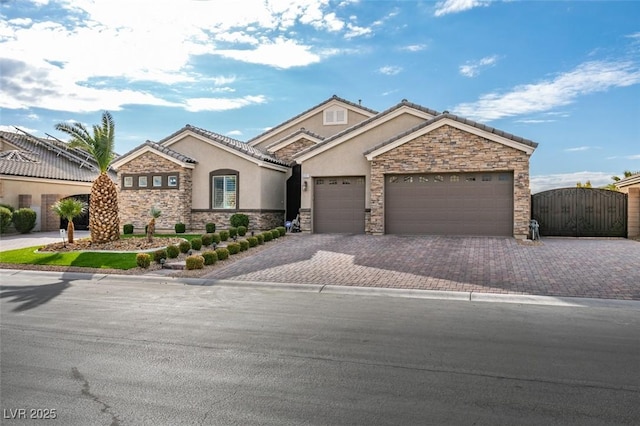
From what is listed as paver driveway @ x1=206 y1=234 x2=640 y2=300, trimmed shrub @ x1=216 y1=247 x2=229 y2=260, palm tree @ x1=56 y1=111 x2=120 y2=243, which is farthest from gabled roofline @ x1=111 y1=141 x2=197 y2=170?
trimmed shrub @ x1=216 y1=247 x2=229 y2=260

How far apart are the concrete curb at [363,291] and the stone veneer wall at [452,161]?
874 cm

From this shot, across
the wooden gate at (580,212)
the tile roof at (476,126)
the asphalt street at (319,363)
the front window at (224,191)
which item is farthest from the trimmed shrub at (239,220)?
the wooden gate at (580,212)

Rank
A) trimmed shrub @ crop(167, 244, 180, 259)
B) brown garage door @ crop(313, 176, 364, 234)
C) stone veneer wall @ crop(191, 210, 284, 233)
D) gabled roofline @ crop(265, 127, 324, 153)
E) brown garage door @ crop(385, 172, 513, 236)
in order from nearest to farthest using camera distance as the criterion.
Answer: trimmed shrub @ crop(167, 244, 180, 259)
brown garage door @ crop(385, 172, 513, 236)
brown garage door @ crop(313, 176, 364, 234)
stone veneer wall @ crop(191, 210, 284, 233)
gabled roofline @ crop(265, 127, 324, 153)

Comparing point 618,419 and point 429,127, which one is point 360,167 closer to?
point 429,127

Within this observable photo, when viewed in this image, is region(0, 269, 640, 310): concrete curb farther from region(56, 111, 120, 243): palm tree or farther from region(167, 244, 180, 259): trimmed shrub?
region(56, 111, 120, 243): palm tree

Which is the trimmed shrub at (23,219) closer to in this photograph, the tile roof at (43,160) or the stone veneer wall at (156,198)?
the tile roof at (43,160)

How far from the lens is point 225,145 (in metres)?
22.9

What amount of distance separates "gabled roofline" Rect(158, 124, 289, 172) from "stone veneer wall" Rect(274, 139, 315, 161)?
1.21 m

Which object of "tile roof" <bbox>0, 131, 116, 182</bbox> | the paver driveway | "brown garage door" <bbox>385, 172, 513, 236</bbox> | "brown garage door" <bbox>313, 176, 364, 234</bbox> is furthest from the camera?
"tile roof" <bbox>0, 131, 116, 182</bbox>

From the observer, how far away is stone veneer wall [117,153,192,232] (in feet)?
75.7

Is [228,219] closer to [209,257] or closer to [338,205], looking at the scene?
[338,205]

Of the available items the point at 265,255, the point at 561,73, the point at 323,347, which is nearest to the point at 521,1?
the point at 561,73

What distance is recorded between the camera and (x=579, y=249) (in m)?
15.3

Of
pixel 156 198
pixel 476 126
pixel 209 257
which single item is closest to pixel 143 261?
pixel 209 257
